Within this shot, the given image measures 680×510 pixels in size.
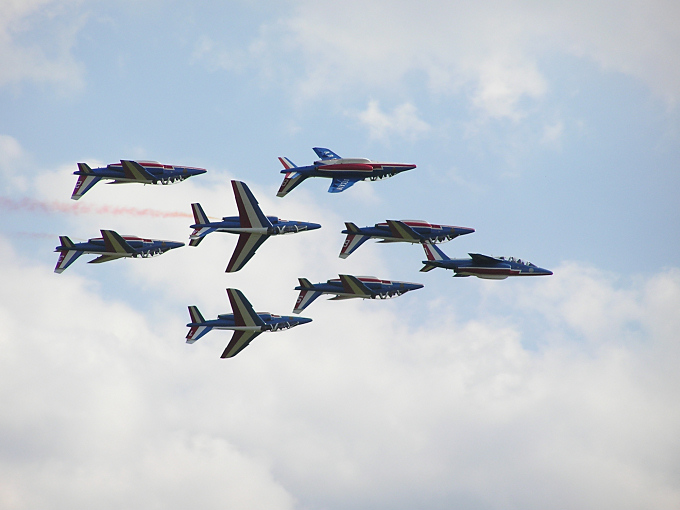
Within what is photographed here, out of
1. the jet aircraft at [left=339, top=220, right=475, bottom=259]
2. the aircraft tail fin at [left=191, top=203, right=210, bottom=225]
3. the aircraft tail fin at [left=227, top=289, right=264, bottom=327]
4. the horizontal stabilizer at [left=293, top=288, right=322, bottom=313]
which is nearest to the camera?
the aircraft tail fin at [left=191, top=203, right=210, bottom=225]

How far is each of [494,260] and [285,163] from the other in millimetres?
32120

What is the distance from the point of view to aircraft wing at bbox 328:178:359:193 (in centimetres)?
14929

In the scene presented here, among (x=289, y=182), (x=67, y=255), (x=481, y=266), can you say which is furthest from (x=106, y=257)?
(x=481, y=266)

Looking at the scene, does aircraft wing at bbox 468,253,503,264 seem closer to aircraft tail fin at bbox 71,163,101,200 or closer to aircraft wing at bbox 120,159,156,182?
aircraft wing at bbox 120,159,156,182

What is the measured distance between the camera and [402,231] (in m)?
146

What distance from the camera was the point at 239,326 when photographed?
14500 cm

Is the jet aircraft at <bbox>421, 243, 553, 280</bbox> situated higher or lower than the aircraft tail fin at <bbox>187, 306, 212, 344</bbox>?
higher

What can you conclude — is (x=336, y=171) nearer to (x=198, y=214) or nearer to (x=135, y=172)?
(x=198, y=214)

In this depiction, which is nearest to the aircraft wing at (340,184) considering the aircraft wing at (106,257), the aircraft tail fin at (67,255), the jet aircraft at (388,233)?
the jet aircraft at (388,233)

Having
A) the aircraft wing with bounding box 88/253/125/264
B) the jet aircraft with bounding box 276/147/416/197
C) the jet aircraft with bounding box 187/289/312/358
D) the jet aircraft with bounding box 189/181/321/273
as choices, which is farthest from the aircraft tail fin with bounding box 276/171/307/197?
the aircraft wing with bounding box 88/253/125/264

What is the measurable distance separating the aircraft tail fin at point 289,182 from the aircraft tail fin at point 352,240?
9489 mm

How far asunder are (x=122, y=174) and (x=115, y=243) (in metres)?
9.96

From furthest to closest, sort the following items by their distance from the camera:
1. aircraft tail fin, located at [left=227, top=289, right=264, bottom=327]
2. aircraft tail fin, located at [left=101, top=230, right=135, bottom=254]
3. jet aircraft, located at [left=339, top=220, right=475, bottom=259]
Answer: jet aircraft, located at [left=339, top=220, right=475, bottom=259] < aircraft tail fin, located at [left=227, top=289, right=264, bottom=327] < aircraft tail fin, located at [left=101, top=230, right=135, bottom=254]

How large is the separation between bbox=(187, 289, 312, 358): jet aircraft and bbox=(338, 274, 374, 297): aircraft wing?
1046 centimetres
